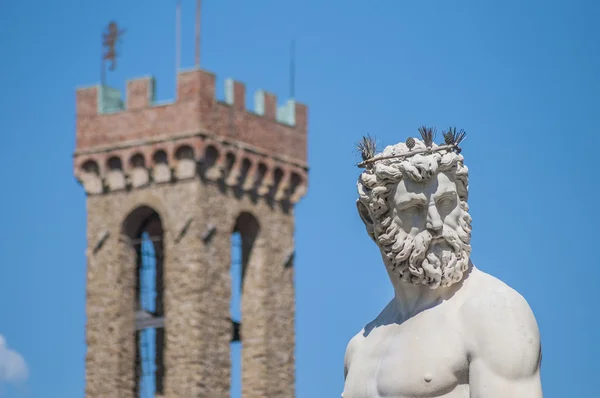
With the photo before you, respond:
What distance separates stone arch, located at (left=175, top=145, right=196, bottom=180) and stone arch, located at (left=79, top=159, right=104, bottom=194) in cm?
189

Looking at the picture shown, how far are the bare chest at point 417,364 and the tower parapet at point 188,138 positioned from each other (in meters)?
41.9

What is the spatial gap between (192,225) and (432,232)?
137 ft

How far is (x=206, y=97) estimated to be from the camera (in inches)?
1866

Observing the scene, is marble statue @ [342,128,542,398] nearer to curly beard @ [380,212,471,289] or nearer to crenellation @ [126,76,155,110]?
curly beard @ [380,212,471,289]

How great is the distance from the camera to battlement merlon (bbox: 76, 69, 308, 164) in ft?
156

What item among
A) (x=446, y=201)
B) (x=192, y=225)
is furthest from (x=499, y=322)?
(x=192, y=225)

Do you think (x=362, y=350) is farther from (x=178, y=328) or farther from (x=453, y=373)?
(x=178, y=328)

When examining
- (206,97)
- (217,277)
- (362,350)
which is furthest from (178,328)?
(362,350)

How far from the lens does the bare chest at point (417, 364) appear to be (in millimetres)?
5191

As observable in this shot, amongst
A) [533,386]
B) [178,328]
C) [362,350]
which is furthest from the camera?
[178,328]

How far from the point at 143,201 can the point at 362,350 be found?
1671 inches

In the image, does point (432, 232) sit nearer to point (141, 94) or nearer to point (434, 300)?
point (434, 300)

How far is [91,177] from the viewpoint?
4862cm

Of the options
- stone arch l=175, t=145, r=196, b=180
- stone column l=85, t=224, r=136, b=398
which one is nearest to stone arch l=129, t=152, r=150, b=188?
stone arch l=175, t=145, r=196, b=180
